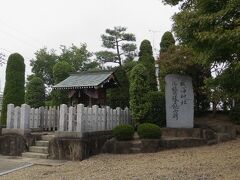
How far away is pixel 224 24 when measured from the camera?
7973 mm

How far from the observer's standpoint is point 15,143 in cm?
1452

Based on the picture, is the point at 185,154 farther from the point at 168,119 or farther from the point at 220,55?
the point at 220,55

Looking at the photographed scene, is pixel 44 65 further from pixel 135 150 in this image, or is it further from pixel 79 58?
pixel 135 150

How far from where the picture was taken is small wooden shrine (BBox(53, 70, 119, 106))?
19359mm

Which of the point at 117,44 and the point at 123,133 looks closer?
the point at 123,133

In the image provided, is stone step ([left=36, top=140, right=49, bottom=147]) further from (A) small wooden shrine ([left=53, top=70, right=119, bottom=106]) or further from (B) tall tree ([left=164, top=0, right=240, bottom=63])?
(B) tall tree ([left=164, top=0, right=240, bottom=63])

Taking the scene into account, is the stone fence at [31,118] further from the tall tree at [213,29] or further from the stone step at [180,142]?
the tall tree at [213,29]

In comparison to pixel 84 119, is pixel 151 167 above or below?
below

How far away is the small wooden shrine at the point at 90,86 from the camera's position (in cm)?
1936

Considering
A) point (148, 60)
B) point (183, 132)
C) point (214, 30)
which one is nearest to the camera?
point (214, 30)

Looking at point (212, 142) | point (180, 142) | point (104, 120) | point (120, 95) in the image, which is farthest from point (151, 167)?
point (120, 95)

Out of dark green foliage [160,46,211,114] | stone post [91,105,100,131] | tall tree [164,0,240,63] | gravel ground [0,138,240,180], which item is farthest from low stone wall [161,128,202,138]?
tall tree [164,0,240,63]

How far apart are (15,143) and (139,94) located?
6.96m

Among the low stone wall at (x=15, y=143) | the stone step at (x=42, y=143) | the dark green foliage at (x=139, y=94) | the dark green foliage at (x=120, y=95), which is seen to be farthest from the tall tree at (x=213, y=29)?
the dark green foliage at (x=120, y=95)
